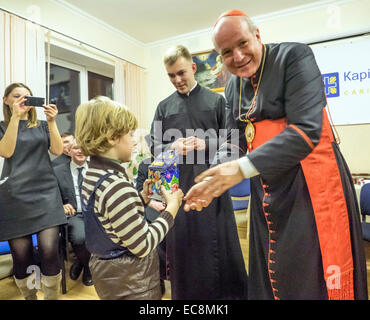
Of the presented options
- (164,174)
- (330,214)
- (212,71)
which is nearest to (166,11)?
(212,71)

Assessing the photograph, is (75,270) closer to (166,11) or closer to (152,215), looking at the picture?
(152,215)

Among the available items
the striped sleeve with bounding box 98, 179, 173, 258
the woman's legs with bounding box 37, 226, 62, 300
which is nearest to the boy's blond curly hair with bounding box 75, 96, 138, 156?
the striped sleeve with bounding box 98, 179, 173, 258

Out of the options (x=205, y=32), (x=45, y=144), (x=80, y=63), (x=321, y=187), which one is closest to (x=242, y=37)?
(x=321, y=187)

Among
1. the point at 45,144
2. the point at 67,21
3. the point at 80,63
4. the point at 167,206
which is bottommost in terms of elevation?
the point at 167,206

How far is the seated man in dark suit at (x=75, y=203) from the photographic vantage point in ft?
5.96

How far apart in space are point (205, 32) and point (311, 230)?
215cm

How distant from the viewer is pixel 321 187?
0.64 meters

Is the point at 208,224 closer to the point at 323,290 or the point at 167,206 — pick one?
the point at 167,206

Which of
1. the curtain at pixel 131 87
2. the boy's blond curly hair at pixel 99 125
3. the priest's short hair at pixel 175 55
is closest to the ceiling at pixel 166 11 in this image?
the curtain at pixel 131 87

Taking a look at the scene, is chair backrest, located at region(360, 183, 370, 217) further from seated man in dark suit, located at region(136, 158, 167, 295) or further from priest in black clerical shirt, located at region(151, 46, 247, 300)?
seated man in dark suit, located at region(136, 158, 167, 295)

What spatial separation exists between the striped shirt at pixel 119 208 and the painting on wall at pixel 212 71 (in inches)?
77.3

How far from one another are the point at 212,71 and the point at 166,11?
2.15 ft

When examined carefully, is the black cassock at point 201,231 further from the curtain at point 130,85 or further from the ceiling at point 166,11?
the curtain at point 130,85

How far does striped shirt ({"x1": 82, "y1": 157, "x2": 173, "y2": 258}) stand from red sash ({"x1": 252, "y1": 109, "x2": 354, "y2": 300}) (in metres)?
0.42
